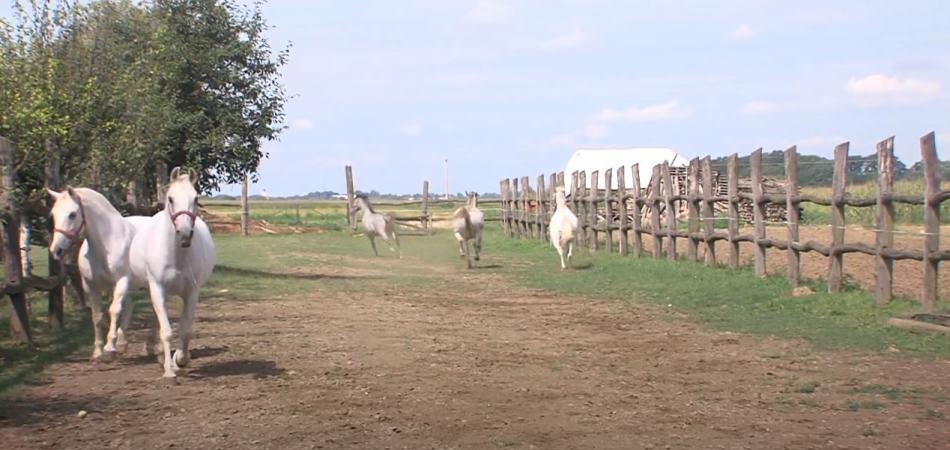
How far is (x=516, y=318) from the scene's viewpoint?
12.4 meters

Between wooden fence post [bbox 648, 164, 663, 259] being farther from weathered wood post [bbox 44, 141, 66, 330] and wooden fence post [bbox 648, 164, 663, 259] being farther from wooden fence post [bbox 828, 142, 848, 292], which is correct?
weathered wood post [bbox 44, 141, 66, 330]

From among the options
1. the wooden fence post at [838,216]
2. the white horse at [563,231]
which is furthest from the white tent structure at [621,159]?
→ the wooden fence post at [838,216]

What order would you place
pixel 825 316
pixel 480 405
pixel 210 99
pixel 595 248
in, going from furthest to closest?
pixel 595 248 → pixel 210 99 → pixel 825 316 → pixel 480 405

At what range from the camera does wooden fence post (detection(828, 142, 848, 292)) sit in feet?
42.7

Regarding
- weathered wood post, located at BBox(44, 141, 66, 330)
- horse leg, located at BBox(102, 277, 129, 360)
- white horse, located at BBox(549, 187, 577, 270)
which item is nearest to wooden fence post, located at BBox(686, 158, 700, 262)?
white horse, located at BBox(549, 187, 577, 270)

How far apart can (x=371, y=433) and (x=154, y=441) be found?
132 centimetres

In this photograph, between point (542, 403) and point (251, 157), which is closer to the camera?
point (542, 403)

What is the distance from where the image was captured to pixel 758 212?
1563 cm

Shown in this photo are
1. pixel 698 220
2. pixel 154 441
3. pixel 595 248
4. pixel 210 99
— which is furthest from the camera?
pixel 595 248

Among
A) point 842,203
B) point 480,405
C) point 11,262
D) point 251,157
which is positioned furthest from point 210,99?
point 480,405

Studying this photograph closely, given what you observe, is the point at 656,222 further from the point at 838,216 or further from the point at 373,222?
the point at 838,216

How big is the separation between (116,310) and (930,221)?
8568 mm

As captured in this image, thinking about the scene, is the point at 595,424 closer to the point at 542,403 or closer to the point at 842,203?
the point at 542,403

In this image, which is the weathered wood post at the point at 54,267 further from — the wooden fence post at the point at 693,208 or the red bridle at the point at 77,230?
the wooden fence post at the point at 693,208
